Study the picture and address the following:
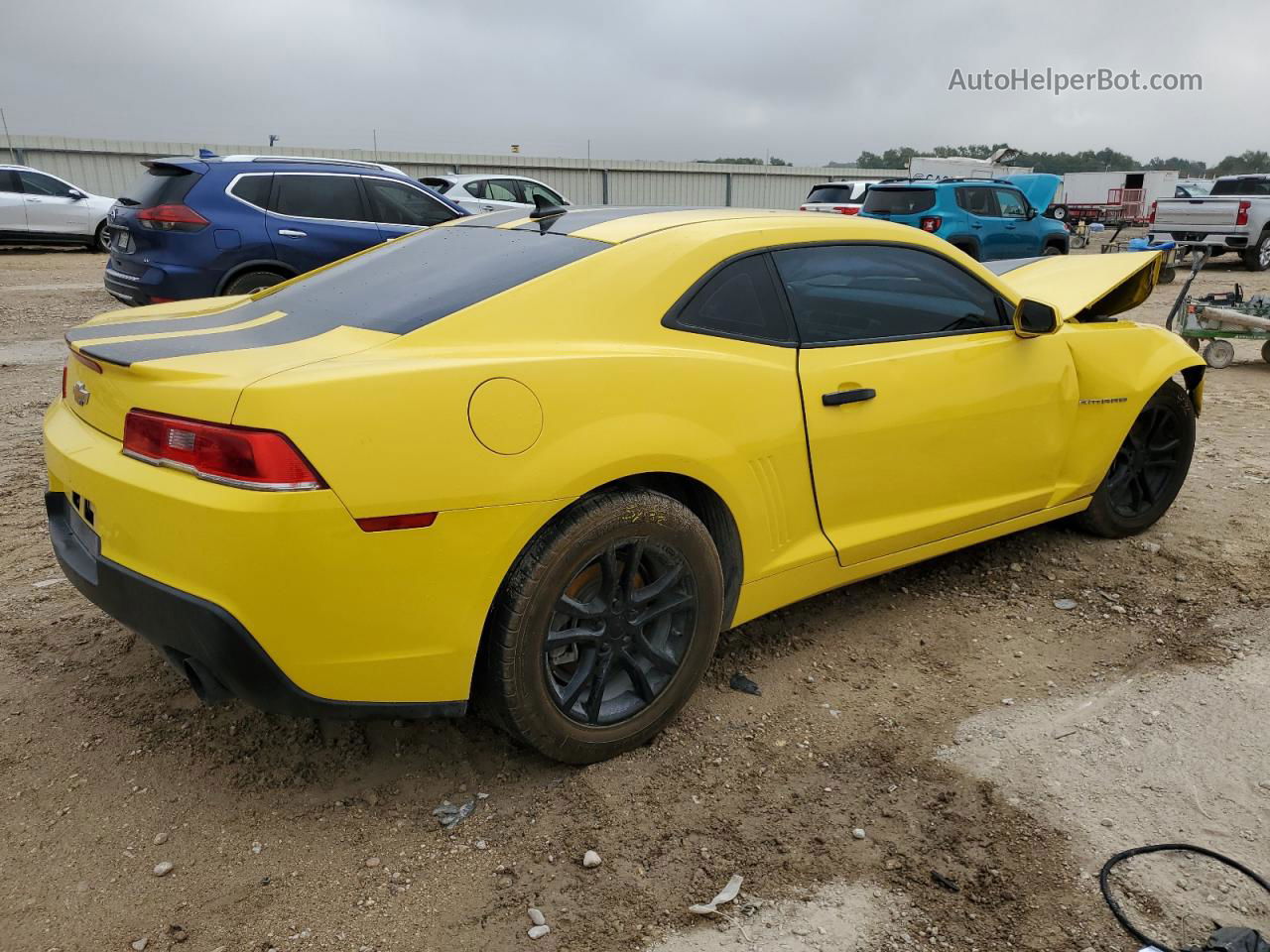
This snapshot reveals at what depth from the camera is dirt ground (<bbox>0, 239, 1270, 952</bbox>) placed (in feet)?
7.27

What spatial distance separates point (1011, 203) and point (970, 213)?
A: 3.97 ft

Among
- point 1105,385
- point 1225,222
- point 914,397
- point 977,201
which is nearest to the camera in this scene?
point 914,397

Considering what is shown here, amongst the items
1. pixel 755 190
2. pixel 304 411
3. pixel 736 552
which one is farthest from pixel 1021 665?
pixel 755 190

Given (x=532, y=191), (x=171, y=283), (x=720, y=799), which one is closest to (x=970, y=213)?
(x=532, y=191)

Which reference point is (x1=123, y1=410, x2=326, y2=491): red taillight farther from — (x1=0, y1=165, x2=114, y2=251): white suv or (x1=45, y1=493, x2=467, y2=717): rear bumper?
(x1=0, y1=165, x2=114, y2=251): white suv

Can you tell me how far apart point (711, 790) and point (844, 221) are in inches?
77.6

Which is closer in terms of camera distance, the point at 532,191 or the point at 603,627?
the point at 603,627

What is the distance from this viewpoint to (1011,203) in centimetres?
1542

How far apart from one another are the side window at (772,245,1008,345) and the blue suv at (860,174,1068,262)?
11066mm

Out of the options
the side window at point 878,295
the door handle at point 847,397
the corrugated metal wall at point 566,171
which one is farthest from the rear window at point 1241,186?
the door handle at point 847,397

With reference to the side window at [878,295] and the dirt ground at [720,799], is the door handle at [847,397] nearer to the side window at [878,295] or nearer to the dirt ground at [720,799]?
the side window at [878,295]

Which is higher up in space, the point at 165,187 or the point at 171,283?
the point at 165,187

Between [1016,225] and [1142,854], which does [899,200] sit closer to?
[1016,225]

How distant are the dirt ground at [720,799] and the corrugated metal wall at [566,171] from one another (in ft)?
75.3
